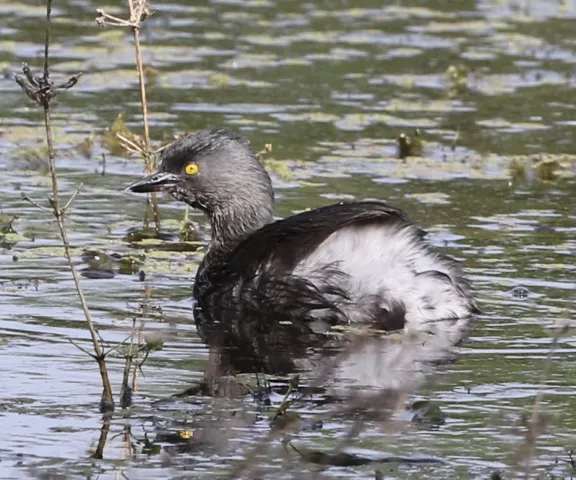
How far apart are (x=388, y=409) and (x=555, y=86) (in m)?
9.75

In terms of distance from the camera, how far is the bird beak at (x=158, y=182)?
32.0 ft

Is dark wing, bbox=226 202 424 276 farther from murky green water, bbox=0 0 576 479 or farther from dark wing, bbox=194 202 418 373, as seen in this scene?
murky green water, bbox=0 0 576 479

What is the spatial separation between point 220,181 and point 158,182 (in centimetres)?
38

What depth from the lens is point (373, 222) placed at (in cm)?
841

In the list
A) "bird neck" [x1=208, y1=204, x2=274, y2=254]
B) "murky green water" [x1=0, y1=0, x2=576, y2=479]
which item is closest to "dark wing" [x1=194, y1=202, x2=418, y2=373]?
"murky green water" [x1=0, y1=0, x2=576, y2=479]

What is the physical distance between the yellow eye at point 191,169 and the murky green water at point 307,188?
0.57 m

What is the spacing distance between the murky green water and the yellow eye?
22.5 inches


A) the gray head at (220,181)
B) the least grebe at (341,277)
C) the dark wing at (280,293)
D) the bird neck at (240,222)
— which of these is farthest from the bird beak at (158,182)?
the dark wing at (280,293)

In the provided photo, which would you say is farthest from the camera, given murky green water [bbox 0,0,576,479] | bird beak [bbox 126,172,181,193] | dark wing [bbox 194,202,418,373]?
bird beak [bbox 126,172,181,193]

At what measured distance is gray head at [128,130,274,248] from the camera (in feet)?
31.7

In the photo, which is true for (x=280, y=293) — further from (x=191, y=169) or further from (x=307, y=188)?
(x=307, y=188)

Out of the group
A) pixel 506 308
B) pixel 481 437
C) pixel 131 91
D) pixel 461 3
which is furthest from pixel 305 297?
pixel 461 3

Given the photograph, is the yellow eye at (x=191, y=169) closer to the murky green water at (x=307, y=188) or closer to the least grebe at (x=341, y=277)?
the murky green water at (x=307, y=188)

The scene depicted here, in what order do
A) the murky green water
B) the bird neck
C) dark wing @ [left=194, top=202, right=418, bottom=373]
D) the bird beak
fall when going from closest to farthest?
the murky green water
dark wing @ [left=194, top=202, right=418, bottom=373]
the bird neck
the bird beak
